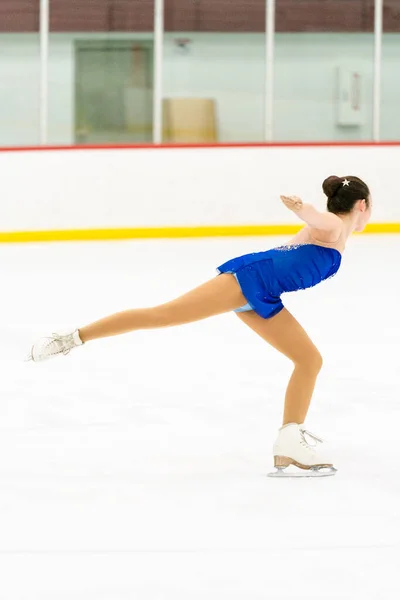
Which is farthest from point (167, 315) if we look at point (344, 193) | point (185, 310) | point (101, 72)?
point (101, 72)

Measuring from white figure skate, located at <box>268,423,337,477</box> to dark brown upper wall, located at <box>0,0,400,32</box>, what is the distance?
8.99m

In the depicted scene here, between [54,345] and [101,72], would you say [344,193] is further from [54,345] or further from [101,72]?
[101,72]

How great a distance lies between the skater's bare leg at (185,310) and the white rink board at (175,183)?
7.71m

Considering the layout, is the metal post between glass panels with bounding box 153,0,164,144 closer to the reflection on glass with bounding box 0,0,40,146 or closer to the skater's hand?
the reflection on glass with bounding box 0,0,40,146

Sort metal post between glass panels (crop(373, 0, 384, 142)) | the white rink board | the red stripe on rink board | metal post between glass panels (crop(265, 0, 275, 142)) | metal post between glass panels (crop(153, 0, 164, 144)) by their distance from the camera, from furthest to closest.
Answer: metal post between glass panels (crop(373, 0, 384, 142)) → metal post between glass panels (crop(265, 0, 275, 142)) → metal post between glass panels (crop(153, 0, 164, 144)) → the red stripe on rink board → the white rink board

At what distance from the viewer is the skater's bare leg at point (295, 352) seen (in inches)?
141

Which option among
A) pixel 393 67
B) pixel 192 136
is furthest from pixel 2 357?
pixel 393 67

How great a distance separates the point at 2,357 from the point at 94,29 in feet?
23.3

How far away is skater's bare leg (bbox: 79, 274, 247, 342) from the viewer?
3539 mm

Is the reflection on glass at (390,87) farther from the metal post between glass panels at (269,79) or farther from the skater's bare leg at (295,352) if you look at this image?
the skater's bare leg at (295,352)

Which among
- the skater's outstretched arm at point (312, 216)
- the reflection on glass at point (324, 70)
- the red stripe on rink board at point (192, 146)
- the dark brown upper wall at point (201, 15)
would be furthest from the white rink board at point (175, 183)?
the skater's outstretched arm at point (312, 216)

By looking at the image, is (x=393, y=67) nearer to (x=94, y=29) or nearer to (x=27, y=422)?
(x=94, y=29)

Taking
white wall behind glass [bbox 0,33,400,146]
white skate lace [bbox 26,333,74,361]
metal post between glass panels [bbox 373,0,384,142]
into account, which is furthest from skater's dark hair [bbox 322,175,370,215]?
metal post between glass panels [bbox 373,0,384,142]

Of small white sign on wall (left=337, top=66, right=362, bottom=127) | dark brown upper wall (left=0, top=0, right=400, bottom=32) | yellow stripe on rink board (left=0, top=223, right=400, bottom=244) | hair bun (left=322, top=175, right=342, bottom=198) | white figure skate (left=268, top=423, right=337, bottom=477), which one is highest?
dark brown upper wall (left=0, top=0, right=400, bottom=32)
